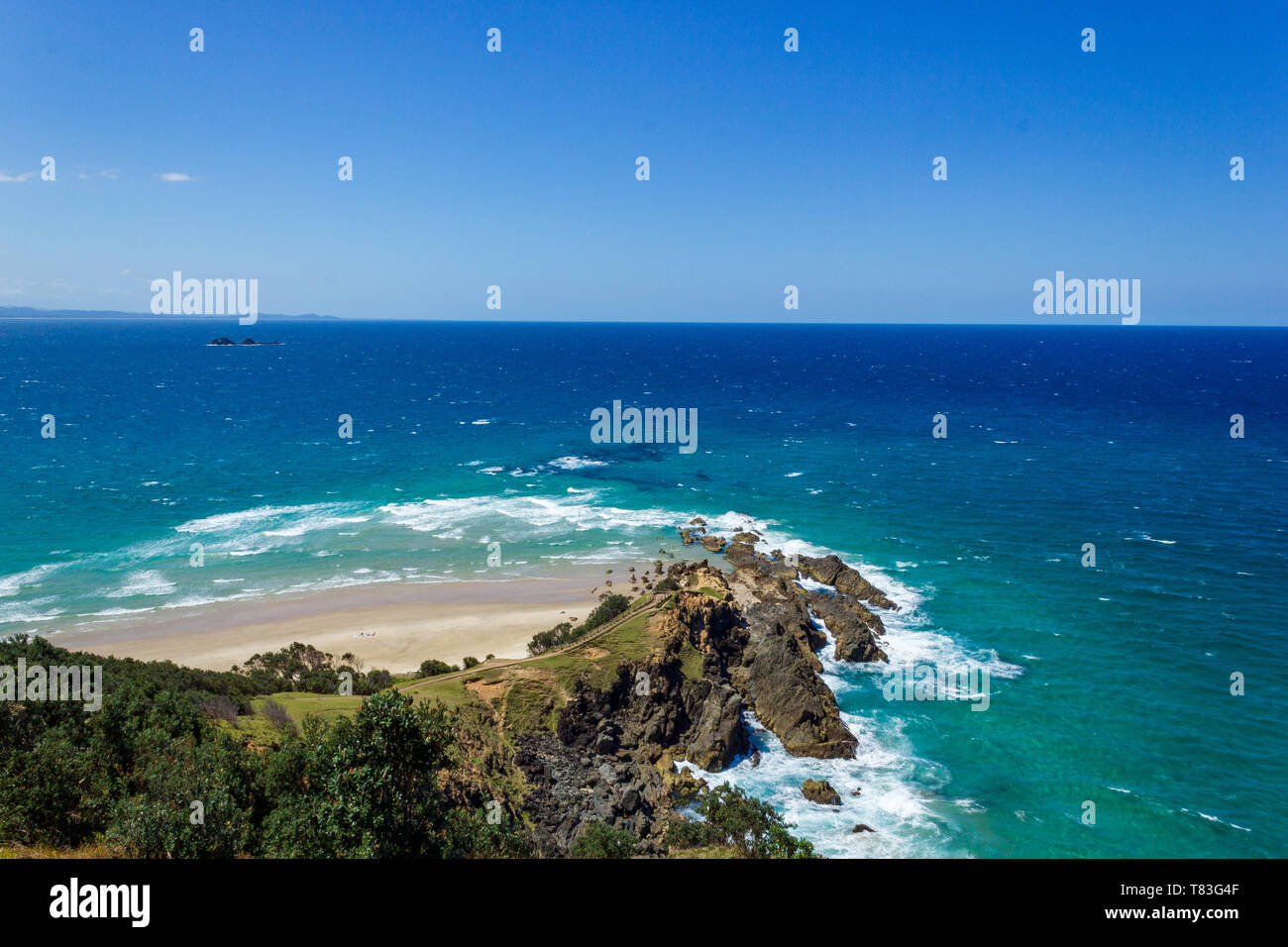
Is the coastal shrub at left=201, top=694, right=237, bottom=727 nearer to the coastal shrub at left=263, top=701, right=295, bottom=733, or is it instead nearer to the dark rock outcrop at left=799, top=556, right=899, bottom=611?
the coastal shrub at left=263, top=701, right=295, bottom=733

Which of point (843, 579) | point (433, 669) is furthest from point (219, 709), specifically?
point (843, 579)

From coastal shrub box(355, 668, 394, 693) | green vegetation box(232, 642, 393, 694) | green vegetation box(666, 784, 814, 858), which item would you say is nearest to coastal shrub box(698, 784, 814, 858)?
green vegetation box(666, 784, 814, 858)

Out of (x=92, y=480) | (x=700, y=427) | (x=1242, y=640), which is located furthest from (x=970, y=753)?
(x=92, y=480)

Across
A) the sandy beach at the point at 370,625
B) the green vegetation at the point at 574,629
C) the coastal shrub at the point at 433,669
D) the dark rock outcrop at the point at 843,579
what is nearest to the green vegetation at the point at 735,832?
the green vegetation at the point at 574,629

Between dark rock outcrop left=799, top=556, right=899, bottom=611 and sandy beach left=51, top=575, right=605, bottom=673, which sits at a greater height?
dark rock outcrop left=799, top=556, right=899, bottom=611

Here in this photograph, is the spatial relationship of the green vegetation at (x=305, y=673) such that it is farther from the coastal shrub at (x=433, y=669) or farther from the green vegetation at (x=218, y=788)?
the green vegetation at (x=218, y=788)

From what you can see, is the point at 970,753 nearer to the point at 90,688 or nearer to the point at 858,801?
the point at 858,801
